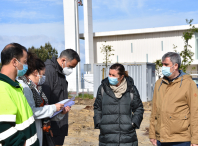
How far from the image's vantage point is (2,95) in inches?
74.9

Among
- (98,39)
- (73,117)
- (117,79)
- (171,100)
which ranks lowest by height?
(73,117)

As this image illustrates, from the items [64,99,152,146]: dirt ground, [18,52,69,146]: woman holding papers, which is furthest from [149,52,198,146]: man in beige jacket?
[64,99,152,146]: dirt ground

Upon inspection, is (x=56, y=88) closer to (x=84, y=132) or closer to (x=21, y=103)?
(x=21, y=103)

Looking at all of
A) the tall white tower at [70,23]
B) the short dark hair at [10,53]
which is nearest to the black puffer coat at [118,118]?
the short dark hair at [10,53]

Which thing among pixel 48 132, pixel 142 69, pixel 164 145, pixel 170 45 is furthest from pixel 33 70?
pixel 170 45

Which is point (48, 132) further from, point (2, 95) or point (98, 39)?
point (98, 39)

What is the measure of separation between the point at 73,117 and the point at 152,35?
55.2ft

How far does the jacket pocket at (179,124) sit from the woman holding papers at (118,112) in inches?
21.0

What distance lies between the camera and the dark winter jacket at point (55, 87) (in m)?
3.72

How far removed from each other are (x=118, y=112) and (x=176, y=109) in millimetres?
853

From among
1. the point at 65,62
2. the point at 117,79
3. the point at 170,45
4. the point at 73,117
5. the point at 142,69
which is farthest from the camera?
the point at 170,45

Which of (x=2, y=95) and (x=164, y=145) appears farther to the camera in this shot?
(x=164, y=145)

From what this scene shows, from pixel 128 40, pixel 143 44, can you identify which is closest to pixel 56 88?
pixel 143 44

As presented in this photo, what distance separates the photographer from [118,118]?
3.67 m
